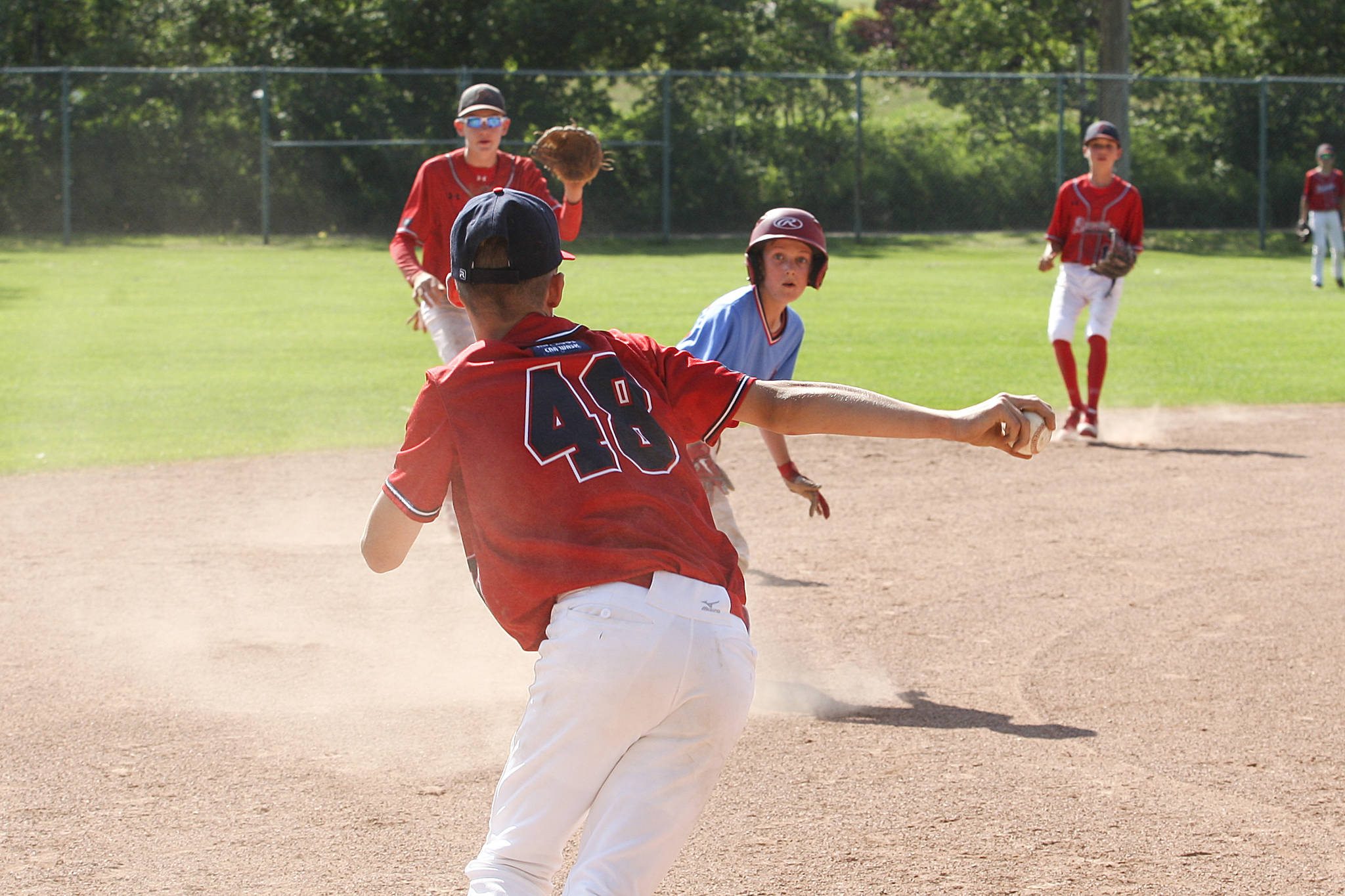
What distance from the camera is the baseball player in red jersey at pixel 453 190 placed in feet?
22.7

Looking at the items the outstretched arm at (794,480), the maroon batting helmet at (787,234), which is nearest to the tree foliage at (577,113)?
the outstretched arm at (794,480)

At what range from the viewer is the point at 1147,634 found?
564 centimetres

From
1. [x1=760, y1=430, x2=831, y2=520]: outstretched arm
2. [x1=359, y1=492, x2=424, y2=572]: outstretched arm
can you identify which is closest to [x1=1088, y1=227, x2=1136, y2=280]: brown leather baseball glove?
[x1=760, y1=430, x2=831, y2=520]: outstretched arm

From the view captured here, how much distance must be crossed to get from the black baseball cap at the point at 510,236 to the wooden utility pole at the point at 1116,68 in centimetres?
2619

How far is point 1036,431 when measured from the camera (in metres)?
2.67

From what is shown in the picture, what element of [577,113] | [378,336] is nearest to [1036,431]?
[378,336]

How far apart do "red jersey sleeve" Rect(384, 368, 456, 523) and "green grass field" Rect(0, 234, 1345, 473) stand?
6.98 metres

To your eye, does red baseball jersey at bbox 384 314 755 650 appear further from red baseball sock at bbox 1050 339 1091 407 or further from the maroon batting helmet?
red baseball sock at bbox 1050 339 1091 407

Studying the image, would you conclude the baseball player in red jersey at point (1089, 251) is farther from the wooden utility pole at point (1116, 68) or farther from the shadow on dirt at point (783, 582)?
the wooden utility pole at point (1116, 68)

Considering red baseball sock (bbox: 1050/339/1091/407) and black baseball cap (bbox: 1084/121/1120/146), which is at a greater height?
black baseball cap (bbox: 1084/121/1120/146)

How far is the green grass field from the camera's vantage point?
10.5 meters

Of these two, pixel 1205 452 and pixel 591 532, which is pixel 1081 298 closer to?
pixel 1205 452

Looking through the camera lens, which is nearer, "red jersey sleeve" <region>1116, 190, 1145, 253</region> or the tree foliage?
"red jersey sleeve" <region>1116, 190, 1145, 253</region>

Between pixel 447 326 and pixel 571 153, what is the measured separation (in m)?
1.37
